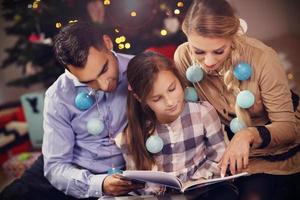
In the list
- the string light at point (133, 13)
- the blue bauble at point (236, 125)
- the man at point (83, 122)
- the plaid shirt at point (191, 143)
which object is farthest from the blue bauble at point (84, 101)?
the blue bauble at point (236, 125)

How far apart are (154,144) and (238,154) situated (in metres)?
0.21

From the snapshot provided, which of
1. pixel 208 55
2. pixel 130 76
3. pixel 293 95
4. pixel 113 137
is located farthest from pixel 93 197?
pixel 293 95

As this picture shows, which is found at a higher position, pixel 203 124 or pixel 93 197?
pixel 203 124

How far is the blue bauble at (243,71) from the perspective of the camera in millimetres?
941

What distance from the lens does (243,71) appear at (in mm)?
942

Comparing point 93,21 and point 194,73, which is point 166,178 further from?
point 93,21

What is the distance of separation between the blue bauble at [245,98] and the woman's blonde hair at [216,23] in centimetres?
3

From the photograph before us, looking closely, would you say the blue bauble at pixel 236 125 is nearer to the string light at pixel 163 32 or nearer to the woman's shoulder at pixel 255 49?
the woman's shoulder at pixel 255 49

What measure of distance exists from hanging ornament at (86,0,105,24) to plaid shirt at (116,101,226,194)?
1.01ft

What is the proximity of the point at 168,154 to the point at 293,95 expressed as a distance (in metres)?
0.35

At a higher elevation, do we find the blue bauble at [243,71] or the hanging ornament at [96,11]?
the hanging ornament at [96,11]

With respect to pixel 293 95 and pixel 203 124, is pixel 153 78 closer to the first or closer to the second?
pixel 203 124

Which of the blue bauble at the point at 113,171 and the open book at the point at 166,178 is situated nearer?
the open book at the point at 166,178

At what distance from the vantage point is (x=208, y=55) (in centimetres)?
95
